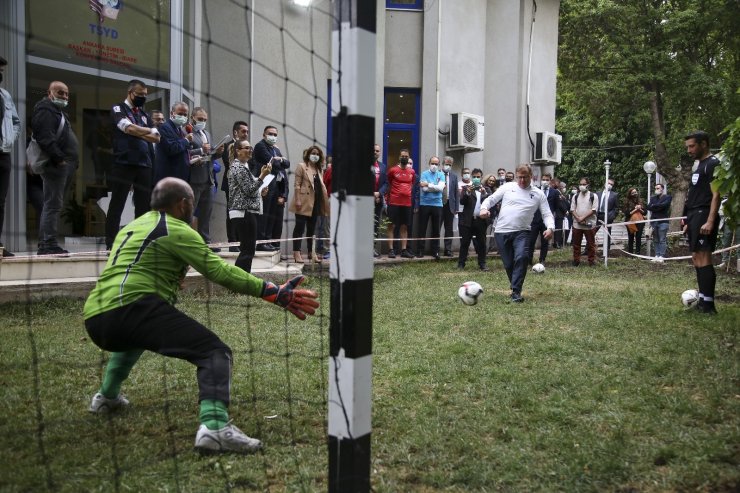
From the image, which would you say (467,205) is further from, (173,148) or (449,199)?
(173,148)

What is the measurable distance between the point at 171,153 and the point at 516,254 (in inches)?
178

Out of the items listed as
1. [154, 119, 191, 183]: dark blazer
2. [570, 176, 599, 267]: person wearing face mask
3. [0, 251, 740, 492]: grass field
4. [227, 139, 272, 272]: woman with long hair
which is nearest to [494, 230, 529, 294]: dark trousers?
[0, 251, 740, 492]: grass field

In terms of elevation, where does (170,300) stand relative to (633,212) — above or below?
below

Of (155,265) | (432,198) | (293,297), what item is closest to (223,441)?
(293,297)

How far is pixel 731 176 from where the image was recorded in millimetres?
6762

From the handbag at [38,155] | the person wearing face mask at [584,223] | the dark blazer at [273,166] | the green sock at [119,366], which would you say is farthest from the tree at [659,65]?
the green sock at [119,366]

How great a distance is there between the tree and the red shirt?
12877 millimetres

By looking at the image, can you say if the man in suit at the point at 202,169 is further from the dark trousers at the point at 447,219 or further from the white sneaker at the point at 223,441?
the dark trousers at the point at 447,219

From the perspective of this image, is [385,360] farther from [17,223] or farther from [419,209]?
[419,209]

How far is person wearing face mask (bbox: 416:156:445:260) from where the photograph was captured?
1437 centimetres

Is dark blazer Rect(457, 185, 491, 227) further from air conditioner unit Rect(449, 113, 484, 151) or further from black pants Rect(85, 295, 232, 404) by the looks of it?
black pants Rect(85, 295, 232, 404)

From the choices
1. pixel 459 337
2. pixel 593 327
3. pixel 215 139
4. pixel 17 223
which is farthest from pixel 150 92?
pixel 593 327

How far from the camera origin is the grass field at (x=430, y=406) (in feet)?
11.4

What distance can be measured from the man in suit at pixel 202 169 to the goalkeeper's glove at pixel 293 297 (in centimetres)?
528
